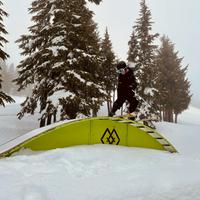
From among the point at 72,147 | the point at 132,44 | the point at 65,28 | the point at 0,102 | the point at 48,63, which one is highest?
the point at 132,44

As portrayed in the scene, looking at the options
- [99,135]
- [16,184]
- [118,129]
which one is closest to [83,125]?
[99,135]

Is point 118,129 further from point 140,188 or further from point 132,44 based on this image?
point 132,44

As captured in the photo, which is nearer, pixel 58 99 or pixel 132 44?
pixel 58 99

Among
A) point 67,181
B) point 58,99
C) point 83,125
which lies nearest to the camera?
point 67,181

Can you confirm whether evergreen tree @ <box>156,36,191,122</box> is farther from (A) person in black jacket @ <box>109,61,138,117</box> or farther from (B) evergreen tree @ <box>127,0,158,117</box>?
(A) person in black jacket @ <box>109,61,138,117</box>

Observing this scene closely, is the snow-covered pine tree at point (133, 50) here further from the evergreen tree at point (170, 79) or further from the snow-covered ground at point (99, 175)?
the snow-covered ground at point (99, 175)

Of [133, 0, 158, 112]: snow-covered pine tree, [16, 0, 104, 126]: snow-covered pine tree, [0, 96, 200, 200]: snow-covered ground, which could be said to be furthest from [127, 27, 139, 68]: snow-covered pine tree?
[0, 96, 200, 200]: snow-covered ground

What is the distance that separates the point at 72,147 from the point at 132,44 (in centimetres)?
2549

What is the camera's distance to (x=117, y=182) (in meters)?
4.82

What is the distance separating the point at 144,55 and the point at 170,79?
443 inches

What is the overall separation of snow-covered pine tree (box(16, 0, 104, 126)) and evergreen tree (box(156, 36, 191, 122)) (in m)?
23.4

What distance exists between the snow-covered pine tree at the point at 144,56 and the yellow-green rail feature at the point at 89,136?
68.5 feet

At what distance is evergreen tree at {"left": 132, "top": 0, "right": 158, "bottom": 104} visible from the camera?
29.0 meters

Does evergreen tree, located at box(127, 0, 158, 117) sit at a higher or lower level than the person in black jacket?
higher
